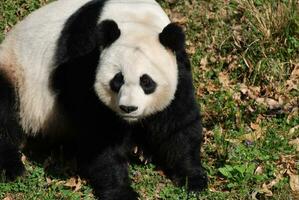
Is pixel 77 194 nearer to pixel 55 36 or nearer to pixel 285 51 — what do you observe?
pixel 55 36

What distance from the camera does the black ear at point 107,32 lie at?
5203mm

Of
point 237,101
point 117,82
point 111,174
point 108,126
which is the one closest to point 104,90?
point 117,82

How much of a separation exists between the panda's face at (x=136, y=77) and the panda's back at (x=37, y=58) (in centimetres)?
79

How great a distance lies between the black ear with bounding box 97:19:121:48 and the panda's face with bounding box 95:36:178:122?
0.05m

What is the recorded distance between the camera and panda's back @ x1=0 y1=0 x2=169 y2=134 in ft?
20.2

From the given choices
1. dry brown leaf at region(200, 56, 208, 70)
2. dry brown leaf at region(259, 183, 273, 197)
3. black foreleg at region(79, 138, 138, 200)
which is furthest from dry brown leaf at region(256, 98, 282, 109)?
black foreleg at region(79, 138, 138, 200)

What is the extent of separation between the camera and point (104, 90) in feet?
17.5

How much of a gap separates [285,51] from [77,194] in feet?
9.72

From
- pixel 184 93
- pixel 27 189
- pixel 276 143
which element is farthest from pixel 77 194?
pixel 276 143

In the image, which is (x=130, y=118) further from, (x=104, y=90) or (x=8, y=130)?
(x=8, y=130)

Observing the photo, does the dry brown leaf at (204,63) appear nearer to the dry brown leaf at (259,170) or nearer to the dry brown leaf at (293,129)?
the dry brown leaf at (293,129)

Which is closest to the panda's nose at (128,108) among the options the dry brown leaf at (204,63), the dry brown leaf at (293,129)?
the dry brown leaf at (293,129)

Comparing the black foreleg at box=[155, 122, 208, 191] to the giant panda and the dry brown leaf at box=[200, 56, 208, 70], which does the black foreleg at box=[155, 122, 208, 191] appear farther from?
the dry brown leaf at box=[200, 56, 208, 70]

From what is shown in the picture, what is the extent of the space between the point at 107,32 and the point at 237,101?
2.24 m
